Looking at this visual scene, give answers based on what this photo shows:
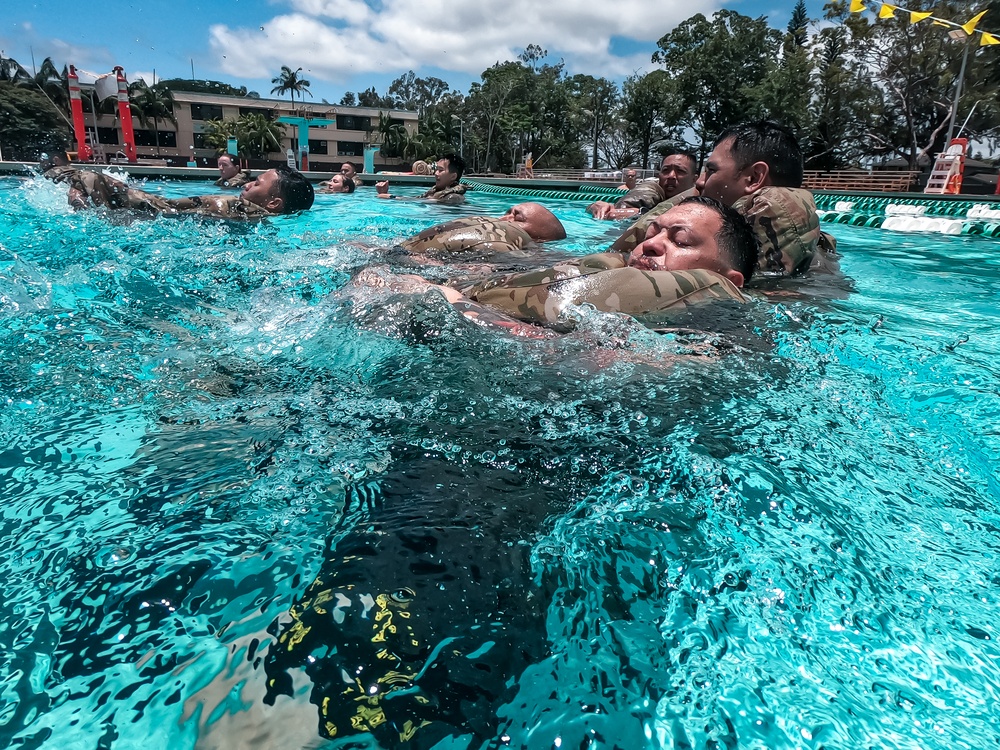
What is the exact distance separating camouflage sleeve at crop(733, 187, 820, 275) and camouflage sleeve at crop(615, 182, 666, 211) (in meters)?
4.90

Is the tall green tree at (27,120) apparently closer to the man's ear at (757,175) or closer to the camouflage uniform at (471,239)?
the camouflage uniform at (471,239)

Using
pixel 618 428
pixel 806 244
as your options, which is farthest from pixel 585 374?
pixel 806 244

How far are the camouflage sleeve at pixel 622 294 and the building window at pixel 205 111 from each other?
62.5m

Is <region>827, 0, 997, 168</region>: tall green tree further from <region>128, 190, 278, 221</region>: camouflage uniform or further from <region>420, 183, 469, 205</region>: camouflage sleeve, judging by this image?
<region>128, 190, 278, 221</region>: camouflage uniform

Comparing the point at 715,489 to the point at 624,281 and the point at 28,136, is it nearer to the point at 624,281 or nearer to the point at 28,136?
the point at 624,281

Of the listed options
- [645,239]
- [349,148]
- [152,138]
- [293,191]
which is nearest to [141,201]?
[293,191]

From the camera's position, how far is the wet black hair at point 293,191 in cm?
841

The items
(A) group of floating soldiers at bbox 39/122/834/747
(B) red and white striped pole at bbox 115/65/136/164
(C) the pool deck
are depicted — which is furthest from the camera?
(B) red and white striped pole at bbox 115/65/136/164

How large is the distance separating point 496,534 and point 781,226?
156 inches

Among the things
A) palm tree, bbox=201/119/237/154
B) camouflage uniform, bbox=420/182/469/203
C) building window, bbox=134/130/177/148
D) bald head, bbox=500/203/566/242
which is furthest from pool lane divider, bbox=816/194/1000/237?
building window, bbox=134/130/177/148

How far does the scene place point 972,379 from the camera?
2.84 m

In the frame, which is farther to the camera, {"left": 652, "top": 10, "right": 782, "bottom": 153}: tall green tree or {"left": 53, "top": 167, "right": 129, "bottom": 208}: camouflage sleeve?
{"left": 652, "top": 10, "right": 782, "bottom": 153}: tall green tree

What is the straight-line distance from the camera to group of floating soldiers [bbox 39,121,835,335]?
8.81 feet

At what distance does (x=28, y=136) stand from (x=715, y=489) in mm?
59813
